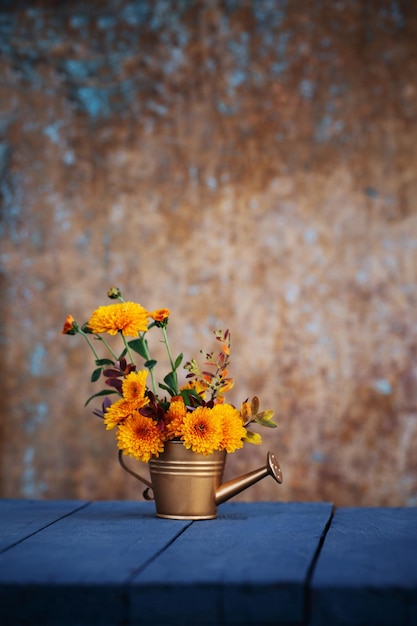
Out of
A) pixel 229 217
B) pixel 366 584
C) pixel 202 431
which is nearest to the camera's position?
pixel 366 584

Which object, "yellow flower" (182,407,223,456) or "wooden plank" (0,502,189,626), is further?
"yellow flower" (182,407,223,456)

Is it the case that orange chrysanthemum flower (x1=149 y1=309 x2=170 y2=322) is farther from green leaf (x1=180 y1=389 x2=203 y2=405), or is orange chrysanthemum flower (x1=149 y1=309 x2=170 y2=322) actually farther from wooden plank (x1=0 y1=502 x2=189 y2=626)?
wooden plank (x1=0 y1=502 x2=189 y2=626)

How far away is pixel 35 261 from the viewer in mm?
2619

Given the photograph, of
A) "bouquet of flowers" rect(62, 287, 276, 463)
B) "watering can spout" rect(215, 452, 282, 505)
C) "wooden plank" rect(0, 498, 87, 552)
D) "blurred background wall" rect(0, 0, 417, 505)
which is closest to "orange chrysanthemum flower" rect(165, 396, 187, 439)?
"bouquet of flowers" rect(62, 287, 276, 463)

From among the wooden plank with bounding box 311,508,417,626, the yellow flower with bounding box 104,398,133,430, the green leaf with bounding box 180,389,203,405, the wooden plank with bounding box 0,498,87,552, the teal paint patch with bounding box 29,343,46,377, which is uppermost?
the teal paint patch with bounding box 29,343,46,377

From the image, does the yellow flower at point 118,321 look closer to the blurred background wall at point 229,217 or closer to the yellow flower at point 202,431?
the yellow flower at point 202,431

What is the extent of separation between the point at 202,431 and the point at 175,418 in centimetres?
5

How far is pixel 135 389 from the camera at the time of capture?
48.6 inches

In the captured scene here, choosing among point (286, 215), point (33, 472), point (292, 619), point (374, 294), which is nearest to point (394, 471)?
point (374, 294)

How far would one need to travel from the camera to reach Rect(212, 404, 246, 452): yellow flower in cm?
122

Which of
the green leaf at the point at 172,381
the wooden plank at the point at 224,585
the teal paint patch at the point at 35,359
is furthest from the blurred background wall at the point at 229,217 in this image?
the wooden plank at the point at 224,585

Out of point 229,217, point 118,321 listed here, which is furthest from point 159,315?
point 229,217

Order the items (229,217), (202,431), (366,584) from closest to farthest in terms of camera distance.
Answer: (366,584) < (202,431) < (229,217)

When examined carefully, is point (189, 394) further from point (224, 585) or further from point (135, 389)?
point (224, 585)
